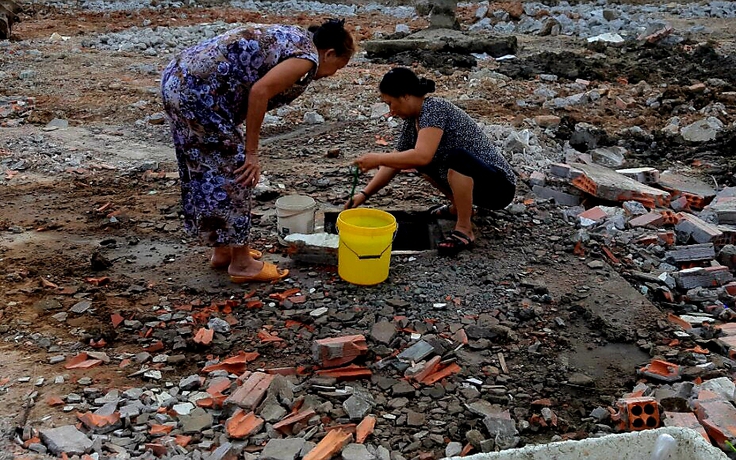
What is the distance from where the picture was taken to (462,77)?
9.89 m

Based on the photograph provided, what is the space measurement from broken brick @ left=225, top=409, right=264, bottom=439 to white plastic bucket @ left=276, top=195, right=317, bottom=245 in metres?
1.72

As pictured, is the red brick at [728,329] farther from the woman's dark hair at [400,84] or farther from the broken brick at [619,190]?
the woman's dark hair at [400,84]

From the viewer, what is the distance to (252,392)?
10.1 feet

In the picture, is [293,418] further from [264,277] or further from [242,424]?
[264,277]

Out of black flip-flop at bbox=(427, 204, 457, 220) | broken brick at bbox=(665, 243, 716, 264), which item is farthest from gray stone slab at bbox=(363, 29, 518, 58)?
broken brick at bbox=(665, 243, 716, 264)

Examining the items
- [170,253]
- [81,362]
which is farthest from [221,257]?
[81,362]

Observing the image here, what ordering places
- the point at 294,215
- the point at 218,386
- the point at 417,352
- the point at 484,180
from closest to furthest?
the point at 218,386, the point at 417,352, the point at 294,215, the point at 484,180

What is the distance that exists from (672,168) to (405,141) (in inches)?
117

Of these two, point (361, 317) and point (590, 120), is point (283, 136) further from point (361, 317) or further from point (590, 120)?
point (361, 317)

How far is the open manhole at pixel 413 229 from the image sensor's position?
500 centimetres

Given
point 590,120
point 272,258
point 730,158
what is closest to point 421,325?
point 272,258

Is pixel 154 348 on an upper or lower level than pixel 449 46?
lower

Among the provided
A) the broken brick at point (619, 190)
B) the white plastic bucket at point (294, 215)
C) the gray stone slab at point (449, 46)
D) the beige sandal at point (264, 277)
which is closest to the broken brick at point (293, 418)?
the beige sandal at point (264, 277)

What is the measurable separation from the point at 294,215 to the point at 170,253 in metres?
0.90
